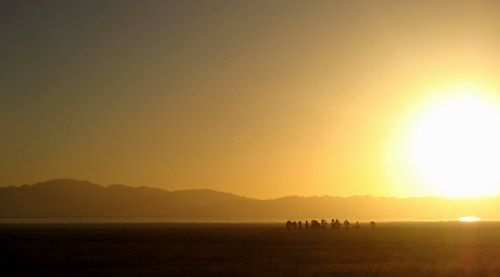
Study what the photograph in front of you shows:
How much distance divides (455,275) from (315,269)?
21.5ft

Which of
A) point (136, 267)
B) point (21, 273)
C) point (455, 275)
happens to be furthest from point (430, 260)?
point (21, 273)

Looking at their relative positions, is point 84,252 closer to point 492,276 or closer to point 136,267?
point 136,267

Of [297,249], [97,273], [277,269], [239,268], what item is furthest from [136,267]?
[297,249]

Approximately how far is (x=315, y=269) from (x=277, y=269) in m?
1.88

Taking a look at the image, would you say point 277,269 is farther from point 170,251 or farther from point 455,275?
point 170,251

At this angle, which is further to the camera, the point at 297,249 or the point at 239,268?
the point at 297,249

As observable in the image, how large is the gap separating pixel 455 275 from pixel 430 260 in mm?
6785

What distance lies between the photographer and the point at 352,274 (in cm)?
2714

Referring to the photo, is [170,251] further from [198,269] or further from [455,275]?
[455,275]

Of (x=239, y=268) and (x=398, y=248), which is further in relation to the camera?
(x=398, y=248)

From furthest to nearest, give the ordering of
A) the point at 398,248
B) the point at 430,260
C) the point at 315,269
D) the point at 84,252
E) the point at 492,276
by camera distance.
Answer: the point at 398,248 < the point at 84,252 < the point at 430,260 < the point at 315,269 < the point at 492,276

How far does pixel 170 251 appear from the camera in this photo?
40.8 meters

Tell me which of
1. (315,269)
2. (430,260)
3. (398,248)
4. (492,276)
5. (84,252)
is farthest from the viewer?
(398,248)

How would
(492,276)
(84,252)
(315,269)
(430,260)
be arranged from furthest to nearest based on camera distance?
(84,252) < (430,260) < (315,269) < (492,276)
